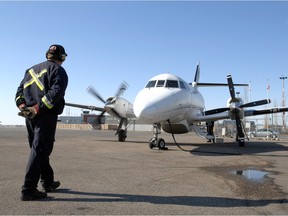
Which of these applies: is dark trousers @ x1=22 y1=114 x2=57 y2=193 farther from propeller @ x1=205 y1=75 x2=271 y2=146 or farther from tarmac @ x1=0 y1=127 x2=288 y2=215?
propeller @ x1=205 y1=75 x2=271 y2=146

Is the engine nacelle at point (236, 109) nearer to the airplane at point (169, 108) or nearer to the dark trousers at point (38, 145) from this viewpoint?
the airplane at point (169, 108)

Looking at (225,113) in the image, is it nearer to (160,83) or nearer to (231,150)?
(231,150)

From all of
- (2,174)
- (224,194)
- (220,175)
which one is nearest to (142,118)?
(220,175)

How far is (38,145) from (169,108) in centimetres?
970

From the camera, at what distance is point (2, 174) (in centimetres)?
646

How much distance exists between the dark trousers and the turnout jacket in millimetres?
163

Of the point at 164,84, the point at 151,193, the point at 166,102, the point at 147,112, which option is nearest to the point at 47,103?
the point at 151,193

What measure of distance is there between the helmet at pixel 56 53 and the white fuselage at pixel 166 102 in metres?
7.79

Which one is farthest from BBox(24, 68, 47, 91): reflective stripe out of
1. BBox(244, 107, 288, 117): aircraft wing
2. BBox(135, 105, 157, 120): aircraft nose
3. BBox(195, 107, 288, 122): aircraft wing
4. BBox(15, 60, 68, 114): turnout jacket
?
BBox(244, 107, 288, 117): aircraft wing

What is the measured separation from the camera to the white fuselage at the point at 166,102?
1296cm

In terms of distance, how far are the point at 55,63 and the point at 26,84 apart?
0.60m

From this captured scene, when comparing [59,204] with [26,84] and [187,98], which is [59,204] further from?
[187,98]

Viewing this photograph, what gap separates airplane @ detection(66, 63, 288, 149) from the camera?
13.2 metres

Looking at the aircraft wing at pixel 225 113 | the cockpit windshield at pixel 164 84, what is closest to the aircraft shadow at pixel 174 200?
the cockpit windshield at pixel 164 84
